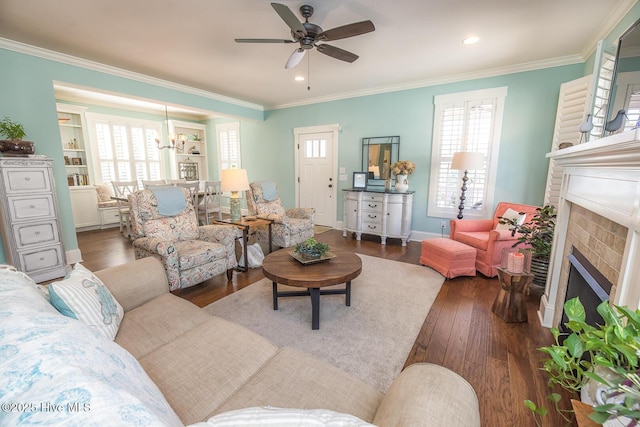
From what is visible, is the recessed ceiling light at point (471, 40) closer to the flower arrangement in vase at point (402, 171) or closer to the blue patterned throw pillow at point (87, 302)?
the flower arrangement in vase at point (402, 171)

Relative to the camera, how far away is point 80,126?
5.58 metres

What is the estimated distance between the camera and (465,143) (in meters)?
4.07

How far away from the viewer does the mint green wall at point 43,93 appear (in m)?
3.03

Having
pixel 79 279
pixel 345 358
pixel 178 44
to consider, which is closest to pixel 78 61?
pixel 178 44

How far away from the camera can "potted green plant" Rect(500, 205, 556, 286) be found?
273cm

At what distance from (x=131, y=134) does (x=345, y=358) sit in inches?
275

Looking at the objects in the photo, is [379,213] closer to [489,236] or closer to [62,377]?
[489,236]

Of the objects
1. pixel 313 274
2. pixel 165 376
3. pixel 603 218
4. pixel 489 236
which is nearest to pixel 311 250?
pixel 313 274

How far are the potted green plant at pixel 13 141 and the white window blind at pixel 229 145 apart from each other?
4.19m

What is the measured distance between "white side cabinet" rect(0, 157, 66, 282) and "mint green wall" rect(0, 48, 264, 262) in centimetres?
39

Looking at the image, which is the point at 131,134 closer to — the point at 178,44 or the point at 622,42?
the point at 178,44

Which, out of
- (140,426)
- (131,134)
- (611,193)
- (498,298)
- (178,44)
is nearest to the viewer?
(140,426)

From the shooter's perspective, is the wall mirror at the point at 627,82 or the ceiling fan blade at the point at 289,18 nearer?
the wall mirror at the point at 627,82

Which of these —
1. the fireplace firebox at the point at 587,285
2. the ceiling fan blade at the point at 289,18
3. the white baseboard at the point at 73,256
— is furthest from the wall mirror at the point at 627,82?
the white baseboard at the point at 73,256
